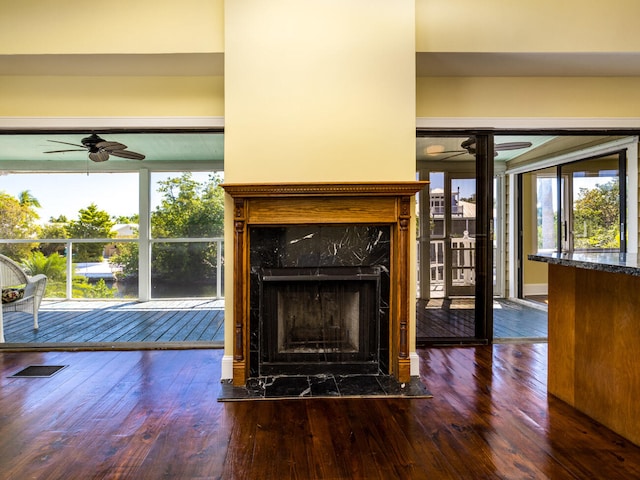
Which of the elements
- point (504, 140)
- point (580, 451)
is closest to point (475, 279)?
point (504, 140)

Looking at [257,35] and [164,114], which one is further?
[164,114]

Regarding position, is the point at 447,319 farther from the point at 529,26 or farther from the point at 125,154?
the point at 125,154

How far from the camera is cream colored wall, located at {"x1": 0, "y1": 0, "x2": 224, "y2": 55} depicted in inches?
112

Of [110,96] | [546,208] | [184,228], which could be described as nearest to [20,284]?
[184,228]

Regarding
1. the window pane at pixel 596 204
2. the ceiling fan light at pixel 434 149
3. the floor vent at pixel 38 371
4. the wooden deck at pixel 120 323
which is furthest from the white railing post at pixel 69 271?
the window pane at pixel 596 204

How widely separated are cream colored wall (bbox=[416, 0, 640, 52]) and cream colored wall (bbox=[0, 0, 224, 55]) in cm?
167

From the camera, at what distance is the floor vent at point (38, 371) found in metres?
2.83

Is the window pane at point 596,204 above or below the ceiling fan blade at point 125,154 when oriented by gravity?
below

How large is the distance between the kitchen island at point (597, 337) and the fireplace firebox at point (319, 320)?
1154mm

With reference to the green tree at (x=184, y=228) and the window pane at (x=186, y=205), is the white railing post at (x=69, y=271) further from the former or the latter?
the window pane at (x=186, y=205)

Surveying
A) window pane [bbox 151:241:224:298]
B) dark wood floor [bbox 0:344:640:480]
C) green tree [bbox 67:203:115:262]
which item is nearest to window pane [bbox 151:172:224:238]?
window pane [bbox 151:241:224:298]

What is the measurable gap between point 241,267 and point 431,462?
1610 millimetres

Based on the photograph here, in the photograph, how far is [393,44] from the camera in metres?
2.70

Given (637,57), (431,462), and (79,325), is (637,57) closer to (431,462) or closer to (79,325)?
(431,462)
